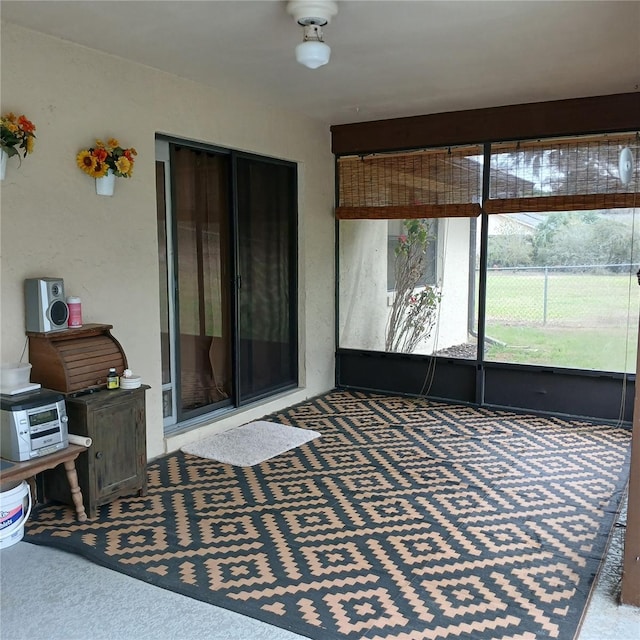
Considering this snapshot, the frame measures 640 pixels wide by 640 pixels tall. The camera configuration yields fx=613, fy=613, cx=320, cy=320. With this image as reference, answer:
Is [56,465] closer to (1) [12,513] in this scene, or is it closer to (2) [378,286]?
(1) [12,513]

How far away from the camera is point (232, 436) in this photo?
4.29 m

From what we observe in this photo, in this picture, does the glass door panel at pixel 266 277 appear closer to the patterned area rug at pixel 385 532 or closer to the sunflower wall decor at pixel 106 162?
the patterned area rug at pixel 385 532

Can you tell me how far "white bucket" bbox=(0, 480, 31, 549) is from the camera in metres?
2.73

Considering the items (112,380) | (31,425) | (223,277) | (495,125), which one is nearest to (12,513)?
(31,425)

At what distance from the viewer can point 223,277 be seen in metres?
4.55

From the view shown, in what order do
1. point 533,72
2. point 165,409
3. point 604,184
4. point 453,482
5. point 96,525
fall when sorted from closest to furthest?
point 96,525 → point 453,482 → point 533,72 → point 165,409 → point 604,184

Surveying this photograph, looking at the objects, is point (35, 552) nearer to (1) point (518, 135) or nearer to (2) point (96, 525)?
(2) point (96, 525)

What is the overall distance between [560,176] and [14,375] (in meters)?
3.92

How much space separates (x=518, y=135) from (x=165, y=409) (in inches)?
131

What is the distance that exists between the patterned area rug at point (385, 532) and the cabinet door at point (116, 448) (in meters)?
0.15

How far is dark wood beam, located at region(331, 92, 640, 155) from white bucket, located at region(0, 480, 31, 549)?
12.6ft

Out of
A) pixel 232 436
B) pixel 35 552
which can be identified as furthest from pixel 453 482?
pixel 35 552

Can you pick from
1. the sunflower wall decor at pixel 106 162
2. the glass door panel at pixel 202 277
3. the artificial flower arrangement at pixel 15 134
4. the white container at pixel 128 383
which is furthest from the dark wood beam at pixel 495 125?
the white container at pixel 128 383

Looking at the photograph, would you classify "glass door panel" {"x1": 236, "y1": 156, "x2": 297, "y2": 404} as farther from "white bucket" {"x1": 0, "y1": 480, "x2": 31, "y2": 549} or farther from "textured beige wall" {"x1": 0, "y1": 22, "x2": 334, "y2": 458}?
"white bucket" {"x1": 0, "y1": 480, "x2": 31, "y2": 549}
